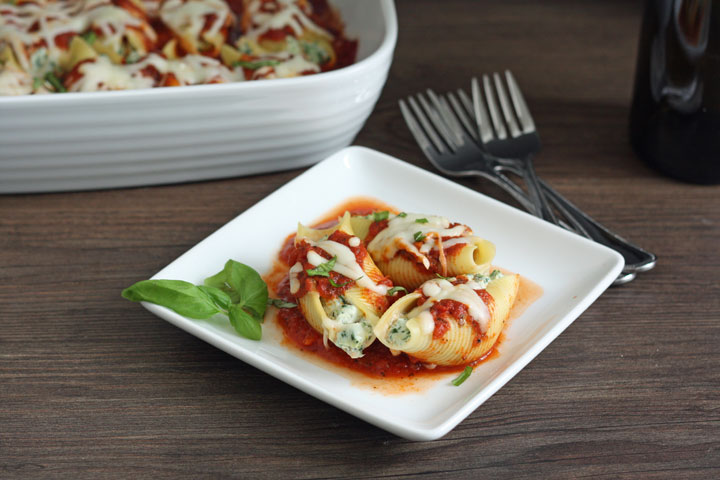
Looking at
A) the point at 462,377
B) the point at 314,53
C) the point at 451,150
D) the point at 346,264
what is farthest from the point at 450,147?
the point at 462,377

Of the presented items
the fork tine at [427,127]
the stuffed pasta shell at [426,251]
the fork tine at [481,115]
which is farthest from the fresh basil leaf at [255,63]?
the stuffed pasta shell at [426,251]

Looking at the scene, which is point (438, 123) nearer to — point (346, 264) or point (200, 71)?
point (200, 71)

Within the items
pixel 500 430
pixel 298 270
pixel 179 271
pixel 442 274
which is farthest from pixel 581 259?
pixel 179 271

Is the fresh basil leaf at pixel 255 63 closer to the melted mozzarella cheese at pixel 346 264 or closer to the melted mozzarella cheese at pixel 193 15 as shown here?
the melted mozzarella cheese at pixel 193 15

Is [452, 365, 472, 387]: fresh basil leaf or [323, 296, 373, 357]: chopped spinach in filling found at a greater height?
[323, 296, 373, 357]: chopped spinach in filling

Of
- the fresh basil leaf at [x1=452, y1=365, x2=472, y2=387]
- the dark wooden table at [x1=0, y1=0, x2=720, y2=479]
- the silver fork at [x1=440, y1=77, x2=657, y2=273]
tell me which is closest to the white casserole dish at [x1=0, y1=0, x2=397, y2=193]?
the dark wooden table at [x1=0, y1=0, x2=720, y2=479]

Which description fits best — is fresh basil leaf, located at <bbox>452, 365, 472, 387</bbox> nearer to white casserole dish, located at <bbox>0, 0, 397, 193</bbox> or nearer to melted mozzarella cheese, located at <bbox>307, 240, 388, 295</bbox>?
melted mozzarella cheese, located at <bbox>307, 240, 388, 295</bbox>
